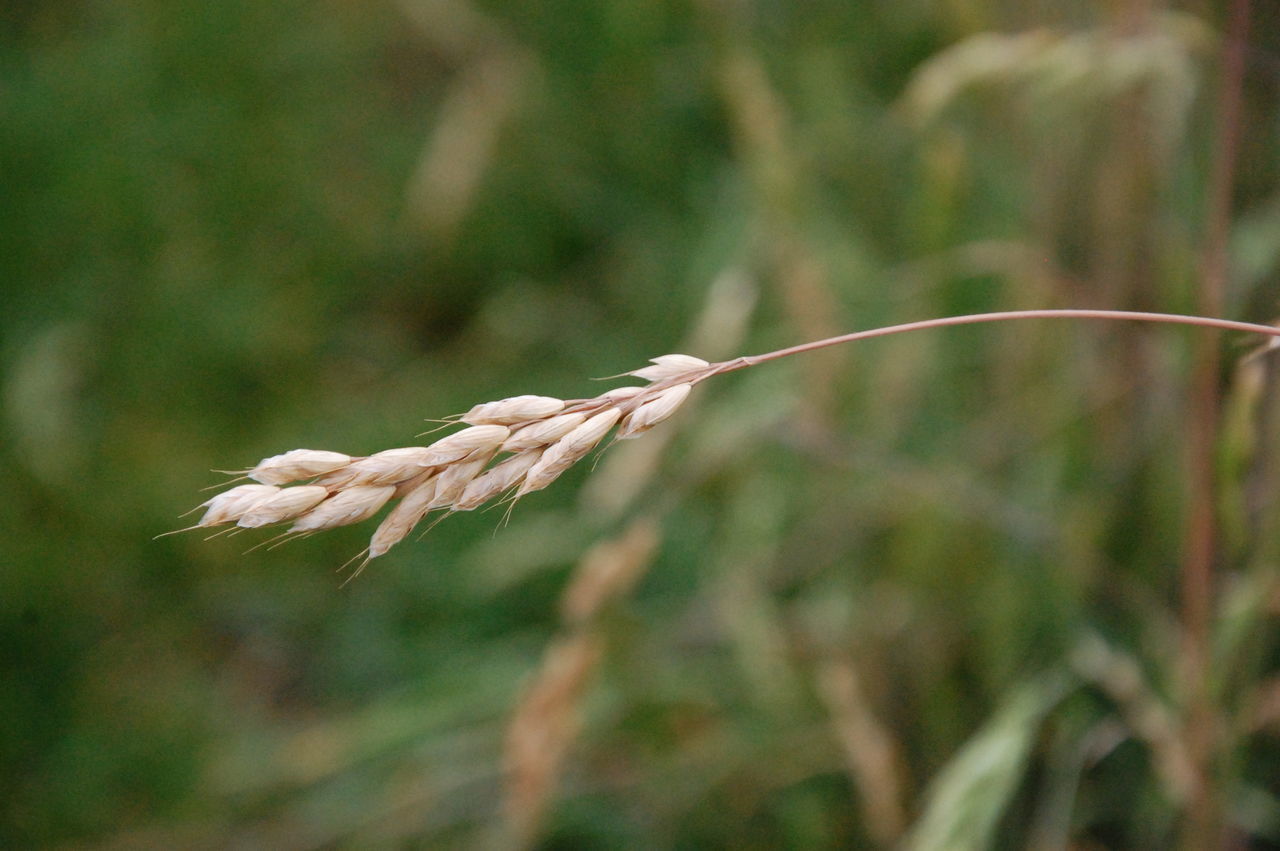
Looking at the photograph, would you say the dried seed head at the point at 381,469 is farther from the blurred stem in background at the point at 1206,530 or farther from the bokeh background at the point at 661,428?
the blurred stem in background at the point at 1206,530

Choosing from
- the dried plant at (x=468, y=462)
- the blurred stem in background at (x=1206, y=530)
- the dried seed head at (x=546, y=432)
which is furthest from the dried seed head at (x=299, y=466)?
the blurred stem in background at (x=1206, y=530)

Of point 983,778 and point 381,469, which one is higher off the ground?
point 381,469

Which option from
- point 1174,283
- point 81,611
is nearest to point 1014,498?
point 1174,283

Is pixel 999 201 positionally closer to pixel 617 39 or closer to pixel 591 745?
pixel 617 39

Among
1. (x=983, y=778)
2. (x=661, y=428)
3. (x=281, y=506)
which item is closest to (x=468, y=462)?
(x=281, y=506)

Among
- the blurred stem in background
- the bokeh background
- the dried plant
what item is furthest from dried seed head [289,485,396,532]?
the blurred stem in background

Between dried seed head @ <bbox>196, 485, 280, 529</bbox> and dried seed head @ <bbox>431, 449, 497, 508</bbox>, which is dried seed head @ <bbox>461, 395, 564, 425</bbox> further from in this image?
dried seed head @ <bbox>196, 485, 280, 529</bbox>

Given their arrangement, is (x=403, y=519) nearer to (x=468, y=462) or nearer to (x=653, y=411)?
(x=468, y=462)
